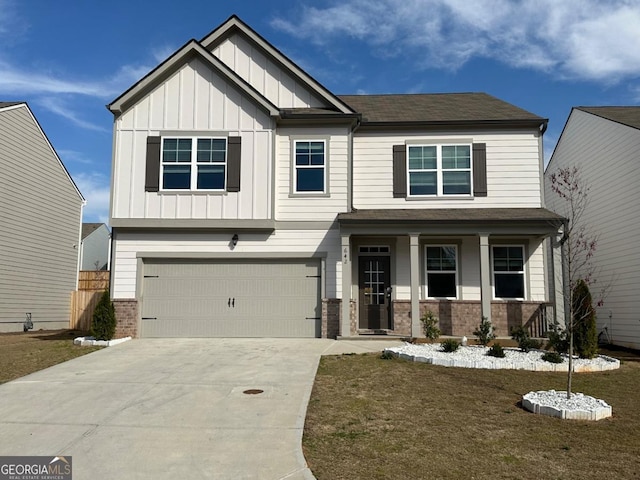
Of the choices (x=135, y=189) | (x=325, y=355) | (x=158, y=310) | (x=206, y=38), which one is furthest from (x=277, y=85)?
(x=325, y=355)

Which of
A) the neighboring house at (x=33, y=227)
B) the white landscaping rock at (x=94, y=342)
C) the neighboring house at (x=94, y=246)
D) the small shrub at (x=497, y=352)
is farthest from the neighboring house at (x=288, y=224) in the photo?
the neighboring house at (x=94, y=246)

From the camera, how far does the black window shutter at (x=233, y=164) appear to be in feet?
45.8

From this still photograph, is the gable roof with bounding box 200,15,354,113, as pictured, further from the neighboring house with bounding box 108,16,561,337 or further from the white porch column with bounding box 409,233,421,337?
the white porch column with bounding box 409,233,421,337

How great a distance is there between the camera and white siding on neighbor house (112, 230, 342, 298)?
14078 millimetres

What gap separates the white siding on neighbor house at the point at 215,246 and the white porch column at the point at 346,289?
468mm

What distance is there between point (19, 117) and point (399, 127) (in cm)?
1398

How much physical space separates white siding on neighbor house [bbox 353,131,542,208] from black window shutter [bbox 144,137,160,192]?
553cm

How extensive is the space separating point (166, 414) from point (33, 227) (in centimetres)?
1593

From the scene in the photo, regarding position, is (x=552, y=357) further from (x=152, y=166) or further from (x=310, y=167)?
(x=152, y=166)

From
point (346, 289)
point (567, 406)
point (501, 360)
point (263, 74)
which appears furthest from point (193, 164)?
point (567, 406)

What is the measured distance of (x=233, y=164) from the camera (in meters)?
14.0

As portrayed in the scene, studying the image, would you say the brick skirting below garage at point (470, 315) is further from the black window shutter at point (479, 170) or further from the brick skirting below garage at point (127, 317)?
the brick skirting below garage at point (127, 317)

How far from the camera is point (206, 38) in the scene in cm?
1531

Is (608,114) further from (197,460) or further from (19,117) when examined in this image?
(19,117)
